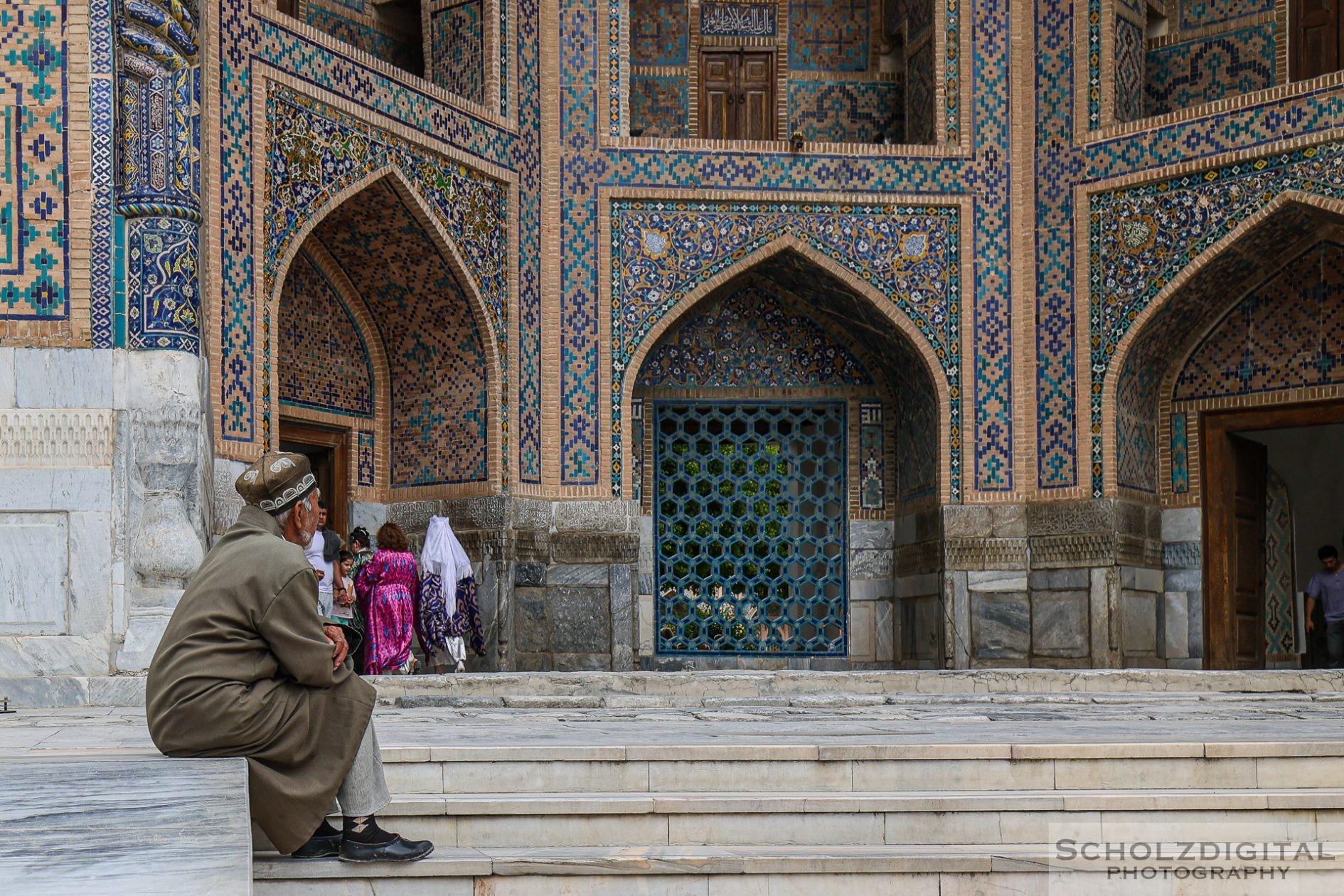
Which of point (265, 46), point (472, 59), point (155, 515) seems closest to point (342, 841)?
point (155, 515)

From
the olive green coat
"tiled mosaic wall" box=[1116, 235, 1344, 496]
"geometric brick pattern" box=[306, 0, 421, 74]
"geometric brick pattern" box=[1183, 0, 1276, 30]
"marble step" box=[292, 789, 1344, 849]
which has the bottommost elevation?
"marble step" box=[292, 789, 1344, 849]

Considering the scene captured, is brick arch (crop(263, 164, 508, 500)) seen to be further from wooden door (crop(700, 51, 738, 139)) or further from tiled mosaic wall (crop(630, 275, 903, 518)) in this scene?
wooden door (crop(700, 51, 738, 139))

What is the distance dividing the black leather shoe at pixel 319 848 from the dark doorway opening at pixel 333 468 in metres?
8.39

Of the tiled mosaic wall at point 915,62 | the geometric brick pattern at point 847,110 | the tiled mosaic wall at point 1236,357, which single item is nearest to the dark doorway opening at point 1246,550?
the tiled mosaic wall at point 1236,357

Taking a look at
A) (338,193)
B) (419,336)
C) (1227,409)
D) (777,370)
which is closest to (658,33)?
(777,370)

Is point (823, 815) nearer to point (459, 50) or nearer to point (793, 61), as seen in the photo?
point (459, 50)

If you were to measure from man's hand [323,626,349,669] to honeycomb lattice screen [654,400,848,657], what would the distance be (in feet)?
30.9

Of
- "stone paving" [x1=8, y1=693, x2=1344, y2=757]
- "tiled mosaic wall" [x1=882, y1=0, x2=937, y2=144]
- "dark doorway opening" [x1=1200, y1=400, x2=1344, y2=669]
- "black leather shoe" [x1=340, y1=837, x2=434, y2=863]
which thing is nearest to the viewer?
"black leather shoe" [x1=340, y1=837, x2=434, y2=863]

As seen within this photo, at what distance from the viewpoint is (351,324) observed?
39.8ft

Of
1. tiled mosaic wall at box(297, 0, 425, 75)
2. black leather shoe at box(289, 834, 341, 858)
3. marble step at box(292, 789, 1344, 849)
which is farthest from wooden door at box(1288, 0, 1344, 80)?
black leather shoe at box(289, 834, 341, 858)

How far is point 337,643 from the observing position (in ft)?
12.1

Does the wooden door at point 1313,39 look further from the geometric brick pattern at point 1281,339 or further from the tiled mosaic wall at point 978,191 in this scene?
the geometric brick pattern at point 1281,339

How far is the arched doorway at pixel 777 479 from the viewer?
43.2 ft

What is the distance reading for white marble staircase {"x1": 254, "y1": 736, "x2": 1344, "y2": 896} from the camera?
154 inches
